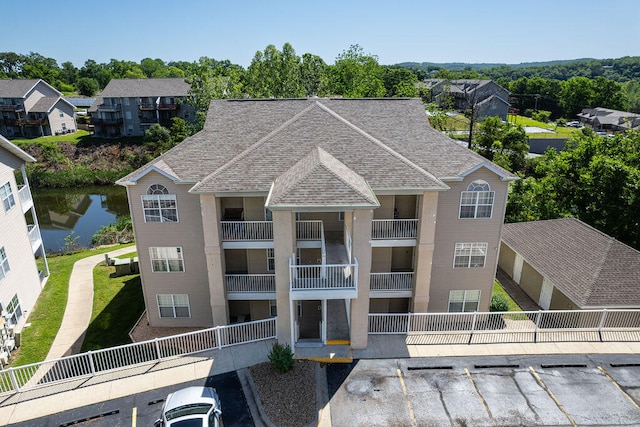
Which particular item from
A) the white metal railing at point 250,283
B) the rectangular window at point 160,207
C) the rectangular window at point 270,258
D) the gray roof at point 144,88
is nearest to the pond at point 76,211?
the gray roof at point 144,88

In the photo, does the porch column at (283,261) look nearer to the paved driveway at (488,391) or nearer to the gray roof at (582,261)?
the paved driveway at (488,391)

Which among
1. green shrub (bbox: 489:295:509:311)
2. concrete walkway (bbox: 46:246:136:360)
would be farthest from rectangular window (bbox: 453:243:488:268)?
concrete walkway (bbox: 46:246:136:360)

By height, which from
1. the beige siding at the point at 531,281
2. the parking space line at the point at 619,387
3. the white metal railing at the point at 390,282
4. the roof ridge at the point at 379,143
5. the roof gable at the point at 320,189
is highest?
the roof ridge at the point at 379,143

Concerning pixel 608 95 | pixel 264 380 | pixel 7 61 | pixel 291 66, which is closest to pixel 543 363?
pixel 264 380

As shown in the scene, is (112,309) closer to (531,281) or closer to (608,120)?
(531,281)

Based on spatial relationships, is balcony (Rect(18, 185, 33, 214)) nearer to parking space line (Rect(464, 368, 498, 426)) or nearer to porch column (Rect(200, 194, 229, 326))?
porch column (Rect(200, 194, 229, 326))

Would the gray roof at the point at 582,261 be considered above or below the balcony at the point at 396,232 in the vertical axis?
below
